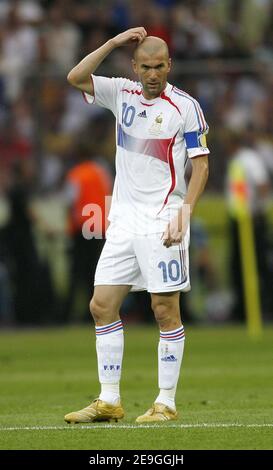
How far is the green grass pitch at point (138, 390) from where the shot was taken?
9.16 meters

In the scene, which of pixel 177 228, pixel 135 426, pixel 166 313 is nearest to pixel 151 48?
pixel 177 228

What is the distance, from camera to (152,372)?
15688mm

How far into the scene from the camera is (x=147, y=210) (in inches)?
411

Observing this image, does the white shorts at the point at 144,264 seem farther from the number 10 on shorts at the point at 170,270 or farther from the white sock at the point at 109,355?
the white sock at the point at 109,355

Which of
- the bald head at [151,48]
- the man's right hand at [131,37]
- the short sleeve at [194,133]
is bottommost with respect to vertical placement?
the short sleeve at [194,133]

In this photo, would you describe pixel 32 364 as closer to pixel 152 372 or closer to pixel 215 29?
pixel 152 372

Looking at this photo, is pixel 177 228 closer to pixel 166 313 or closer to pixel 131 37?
pixel 166 313

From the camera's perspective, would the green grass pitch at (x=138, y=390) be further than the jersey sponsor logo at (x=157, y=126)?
No

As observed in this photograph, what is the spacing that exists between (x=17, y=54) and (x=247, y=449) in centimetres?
1643

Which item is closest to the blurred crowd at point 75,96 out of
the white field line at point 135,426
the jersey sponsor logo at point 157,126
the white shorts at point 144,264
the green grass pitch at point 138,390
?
the green grass pitch at point 138,390

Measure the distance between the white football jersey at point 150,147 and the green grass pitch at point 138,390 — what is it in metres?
1.58

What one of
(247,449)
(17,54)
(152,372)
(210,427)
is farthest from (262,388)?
(17,54)

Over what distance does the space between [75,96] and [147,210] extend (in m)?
13.0
